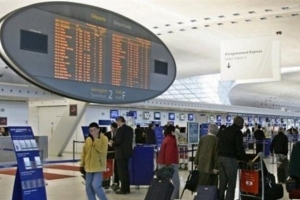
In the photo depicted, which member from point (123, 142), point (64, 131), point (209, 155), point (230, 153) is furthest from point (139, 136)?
point (230, 153)

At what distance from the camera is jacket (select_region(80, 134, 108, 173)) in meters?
7.17

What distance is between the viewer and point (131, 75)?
356 cm

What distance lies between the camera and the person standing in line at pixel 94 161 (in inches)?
283

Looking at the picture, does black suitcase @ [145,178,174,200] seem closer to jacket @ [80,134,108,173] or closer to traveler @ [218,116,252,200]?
jacket @ [80,134,108,173]

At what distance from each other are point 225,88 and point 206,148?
36.2 m

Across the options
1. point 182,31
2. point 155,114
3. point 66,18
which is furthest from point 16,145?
point 155,114

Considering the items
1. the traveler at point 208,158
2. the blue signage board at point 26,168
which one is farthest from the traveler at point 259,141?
the blue signage board at point 26,168

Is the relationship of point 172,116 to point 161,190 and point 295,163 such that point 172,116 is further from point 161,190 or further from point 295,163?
point 161,190

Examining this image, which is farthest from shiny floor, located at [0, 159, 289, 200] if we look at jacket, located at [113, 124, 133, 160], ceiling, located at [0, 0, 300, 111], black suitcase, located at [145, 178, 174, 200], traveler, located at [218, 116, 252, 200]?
ceiling, located at [0, 0, 300, 111]

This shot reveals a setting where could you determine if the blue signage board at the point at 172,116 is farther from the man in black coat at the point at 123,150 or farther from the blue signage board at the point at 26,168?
the blue signage board at the point at 26,168

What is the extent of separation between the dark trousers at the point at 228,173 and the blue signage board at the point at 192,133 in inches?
346

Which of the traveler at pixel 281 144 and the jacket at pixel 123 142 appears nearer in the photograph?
the jacket at pixel 123 142

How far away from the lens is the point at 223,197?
7871 millimetres

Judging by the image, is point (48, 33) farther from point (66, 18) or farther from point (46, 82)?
point (46, 82)
